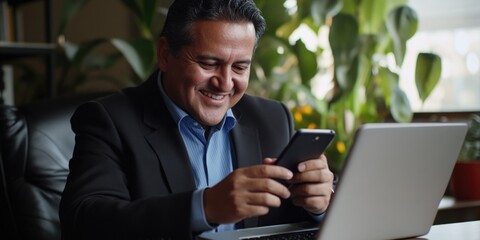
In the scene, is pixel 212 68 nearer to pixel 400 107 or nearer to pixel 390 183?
pixel 390 183

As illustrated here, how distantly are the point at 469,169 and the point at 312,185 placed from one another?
117 cm

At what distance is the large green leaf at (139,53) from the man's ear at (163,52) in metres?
1.00

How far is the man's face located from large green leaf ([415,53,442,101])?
117cm

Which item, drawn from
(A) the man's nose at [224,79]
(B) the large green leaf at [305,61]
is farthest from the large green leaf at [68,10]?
(A) the man's nose at [224,79]

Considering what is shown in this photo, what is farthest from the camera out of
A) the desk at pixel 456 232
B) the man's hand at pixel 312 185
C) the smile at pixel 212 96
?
the smile at pixel 212 96

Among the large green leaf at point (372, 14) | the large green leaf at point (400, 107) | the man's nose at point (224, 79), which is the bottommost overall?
the large green leaf at point (400, 107)

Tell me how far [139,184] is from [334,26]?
1261 millimetres

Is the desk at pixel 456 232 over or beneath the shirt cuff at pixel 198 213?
beneath

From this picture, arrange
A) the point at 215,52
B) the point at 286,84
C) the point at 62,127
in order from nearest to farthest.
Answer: the point at 215,52 → the point at 62,127 → the point at 286,84

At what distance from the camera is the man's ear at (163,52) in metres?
1.52

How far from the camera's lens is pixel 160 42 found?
1529 mm

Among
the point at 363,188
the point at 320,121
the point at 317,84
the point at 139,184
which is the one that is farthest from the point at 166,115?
the point at 317,84

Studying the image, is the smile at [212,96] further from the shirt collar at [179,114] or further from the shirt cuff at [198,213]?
the shirt cuff at [198,213]

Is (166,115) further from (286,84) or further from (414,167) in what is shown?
(286,84)
